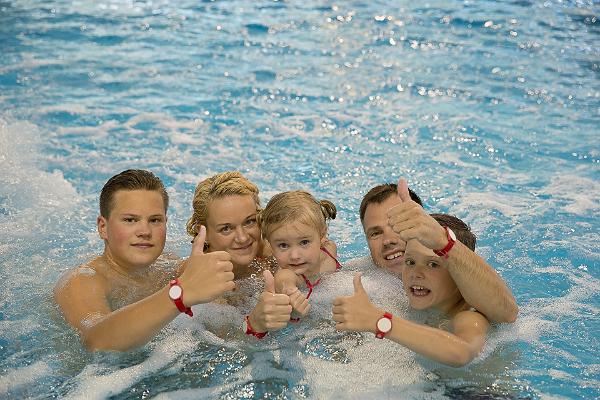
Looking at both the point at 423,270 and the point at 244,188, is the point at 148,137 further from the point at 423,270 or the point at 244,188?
the point at 423,270

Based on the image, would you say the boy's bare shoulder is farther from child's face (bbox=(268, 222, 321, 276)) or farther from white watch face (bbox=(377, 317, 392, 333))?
white watch face (bbox=(377, 317, 392, 333))

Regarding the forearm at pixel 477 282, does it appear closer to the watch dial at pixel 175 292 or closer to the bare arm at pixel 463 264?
the bare arm at pixel 463 264

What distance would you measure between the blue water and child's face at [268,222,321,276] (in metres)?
0.32

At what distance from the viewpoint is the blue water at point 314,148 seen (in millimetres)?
4543

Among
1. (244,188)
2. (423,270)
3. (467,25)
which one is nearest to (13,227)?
(244,188)

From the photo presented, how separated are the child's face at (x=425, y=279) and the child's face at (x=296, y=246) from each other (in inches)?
27.5

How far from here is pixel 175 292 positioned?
4.04 m

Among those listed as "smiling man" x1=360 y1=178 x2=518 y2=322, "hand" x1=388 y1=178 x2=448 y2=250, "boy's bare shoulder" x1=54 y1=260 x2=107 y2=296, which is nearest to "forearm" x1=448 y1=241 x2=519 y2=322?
"smiling man" x1=360 y1=178 x2=518 y2=322

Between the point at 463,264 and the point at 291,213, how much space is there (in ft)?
3.89

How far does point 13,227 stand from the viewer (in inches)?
270

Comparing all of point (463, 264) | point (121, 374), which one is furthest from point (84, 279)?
point (463, 264)

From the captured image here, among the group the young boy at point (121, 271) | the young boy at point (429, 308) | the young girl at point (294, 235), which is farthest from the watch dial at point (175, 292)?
the young girl at point (294, 235)

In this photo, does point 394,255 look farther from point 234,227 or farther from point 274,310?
point 274,310

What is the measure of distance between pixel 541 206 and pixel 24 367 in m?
4.78
